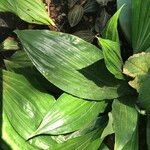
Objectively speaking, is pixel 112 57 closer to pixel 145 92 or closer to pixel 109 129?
pixel 145 92

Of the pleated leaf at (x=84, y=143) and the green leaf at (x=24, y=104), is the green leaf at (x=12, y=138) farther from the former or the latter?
the pleated leaf at (x=84, y=143)

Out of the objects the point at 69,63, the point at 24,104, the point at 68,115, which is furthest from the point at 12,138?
the point at 69,63

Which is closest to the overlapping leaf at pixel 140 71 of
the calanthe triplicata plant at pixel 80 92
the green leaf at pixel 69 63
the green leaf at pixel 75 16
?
the calanthe triplicata plant at pixel 80 92

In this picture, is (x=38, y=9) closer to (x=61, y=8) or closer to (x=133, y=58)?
(x=61, y=8)

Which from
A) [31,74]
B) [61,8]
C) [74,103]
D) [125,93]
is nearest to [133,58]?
[125,93]

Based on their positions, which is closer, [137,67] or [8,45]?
[137,67]
